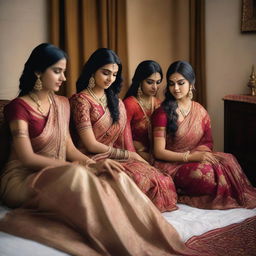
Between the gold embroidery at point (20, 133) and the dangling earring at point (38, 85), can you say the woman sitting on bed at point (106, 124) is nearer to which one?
the dangling earring at point (38, 85)

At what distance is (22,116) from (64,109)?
1.20 ft

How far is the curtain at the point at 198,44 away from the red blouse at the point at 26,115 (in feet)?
7.89

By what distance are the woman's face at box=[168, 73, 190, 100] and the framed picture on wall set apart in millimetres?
1368

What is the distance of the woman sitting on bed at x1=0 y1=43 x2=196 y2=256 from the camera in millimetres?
2215

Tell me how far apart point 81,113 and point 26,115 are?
0.53m

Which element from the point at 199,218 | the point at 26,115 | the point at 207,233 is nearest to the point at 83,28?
the point at 26,115

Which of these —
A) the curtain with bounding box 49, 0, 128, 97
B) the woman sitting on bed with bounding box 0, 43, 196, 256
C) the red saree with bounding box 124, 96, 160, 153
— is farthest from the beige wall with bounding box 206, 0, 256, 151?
the woman sitting on bed with bounding box 0, 43, 196, 256

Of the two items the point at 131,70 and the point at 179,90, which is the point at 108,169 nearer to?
the point at 179,90

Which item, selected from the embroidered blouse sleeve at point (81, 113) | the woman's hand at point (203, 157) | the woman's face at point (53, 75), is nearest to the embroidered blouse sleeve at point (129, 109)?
the embroidered blouse sleeve at point (81, 113)

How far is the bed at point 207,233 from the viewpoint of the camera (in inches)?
83.9

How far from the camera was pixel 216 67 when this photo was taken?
470cm

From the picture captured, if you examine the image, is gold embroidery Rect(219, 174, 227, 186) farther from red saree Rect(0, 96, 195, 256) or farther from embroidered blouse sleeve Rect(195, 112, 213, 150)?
red saree Rect(0, 96, 195, 256)

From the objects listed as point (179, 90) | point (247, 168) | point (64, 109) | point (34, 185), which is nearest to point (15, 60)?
point (64, 109)

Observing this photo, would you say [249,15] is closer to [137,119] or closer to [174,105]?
[174,105]
